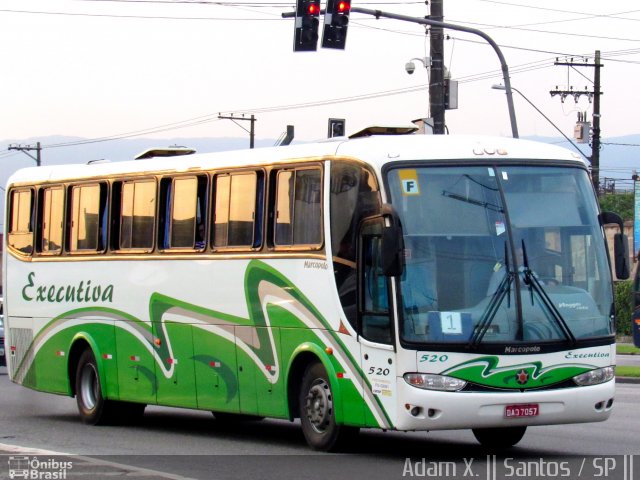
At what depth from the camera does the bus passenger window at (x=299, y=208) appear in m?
14.3

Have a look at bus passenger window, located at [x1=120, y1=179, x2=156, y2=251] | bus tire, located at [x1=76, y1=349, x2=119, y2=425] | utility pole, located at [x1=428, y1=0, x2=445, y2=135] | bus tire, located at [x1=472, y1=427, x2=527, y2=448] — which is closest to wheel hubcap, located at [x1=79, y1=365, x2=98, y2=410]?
bus tire, located at [x1=76, y1=349, x2=119, y2=425]

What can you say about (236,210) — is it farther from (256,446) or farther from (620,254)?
(620,254)

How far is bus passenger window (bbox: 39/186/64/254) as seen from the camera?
64.3 feet

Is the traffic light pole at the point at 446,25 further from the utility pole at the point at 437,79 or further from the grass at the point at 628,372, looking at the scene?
the grass at the point at 628,372

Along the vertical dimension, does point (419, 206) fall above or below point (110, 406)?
above

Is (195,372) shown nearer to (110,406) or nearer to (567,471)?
(110,406)

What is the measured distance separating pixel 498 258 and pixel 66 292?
316 inches

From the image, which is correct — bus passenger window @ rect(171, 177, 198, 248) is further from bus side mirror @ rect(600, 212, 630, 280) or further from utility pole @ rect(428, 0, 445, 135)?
utility pole @ rect(428, 0, 445, 135)

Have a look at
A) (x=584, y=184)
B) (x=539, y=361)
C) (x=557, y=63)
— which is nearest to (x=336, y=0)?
(x=584, y=184)

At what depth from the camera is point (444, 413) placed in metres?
12.7

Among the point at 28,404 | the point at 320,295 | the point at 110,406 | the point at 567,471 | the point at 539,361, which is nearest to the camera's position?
the point at 567,471

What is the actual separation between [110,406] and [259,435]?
278cm

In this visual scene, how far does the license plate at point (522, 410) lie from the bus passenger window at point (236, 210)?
374 cm

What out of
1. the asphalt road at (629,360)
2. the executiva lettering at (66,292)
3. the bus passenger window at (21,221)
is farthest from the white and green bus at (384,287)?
the asphalt road at (629,360)
